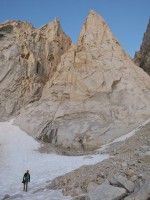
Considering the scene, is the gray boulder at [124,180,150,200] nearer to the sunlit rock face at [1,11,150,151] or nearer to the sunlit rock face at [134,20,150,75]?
the sunlit rock face at [1,11,150,151]

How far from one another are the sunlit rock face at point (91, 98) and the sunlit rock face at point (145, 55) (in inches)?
405

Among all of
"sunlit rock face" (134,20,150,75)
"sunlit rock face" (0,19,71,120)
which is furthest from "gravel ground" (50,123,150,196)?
"sunlit rock face" (134,20,150,75)

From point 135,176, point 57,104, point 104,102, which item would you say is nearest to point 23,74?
point 57,104

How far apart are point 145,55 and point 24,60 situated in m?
19.4

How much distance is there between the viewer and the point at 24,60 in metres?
43.6

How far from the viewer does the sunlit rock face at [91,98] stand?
105 ft

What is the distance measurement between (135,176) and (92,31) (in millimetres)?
30790

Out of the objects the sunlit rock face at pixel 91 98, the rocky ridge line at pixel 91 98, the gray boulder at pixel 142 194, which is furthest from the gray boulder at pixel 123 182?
the sunlit rock face at pixel 91 98

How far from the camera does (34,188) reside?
1666cm

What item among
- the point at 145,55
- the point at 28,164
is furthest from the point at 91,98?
the point at 145,55

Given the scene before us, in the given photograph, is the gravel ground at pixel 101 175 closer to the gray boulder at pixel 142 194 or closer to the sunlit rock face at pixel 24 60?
the gray boulder at pixel 142 194

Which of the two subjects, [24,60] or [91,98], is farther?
[24,60]

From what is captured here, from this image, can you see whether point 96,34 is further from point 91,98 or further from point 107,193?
point 107,193

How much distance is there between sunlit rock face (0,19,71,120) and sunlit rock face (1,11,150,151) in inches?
170
